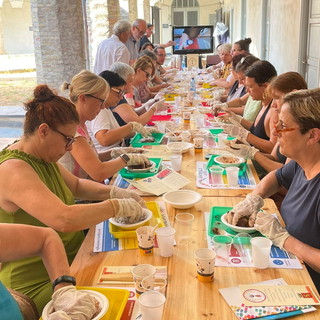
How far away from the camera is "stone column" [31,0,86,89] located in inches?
202

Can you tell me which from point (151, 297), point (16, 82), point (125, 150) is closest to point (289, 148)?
point (151, 297)

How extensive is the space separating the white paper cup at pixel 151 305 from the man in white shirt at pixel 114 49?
4673 mm

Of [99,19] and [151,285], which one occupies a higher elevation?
[99,19]

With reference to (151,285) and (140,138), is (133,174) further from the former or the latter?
(151,285)

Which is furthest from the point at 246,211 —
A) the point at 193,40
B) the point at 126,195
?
the point at 193,40

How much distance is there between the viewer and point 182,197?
197 centimetres

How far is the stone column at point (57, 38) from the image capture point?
5.14m

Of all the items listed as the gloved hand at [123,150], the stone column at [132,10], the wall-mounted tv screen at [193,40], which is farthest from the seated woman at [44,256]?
the stone column at [132,10]

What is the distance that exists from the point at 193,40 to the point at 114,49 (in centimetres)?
525

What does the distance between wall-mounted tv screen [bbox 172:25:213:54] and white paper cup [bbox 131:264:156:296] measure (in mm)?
9461

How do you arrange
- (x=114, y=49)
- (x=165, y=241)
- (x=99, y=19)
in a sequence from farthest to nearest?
(x=99, y=19)
(x=114, y=49)
(x=165, y=241)

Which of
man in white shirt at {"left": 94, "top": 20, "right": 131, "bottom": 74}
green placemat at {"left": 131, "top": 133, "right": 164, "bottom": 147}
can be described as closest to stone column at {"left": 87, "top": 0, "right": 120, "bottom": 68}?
man in white shirt at {"left": 94, "top": 20, "right": 131, "bottom": 74}

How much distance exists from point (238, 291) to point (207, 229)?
44 centimetres

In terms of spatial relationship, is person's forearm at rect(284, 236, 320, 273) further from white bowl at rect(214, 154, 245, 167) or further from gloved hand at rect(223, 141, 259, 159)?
gloved hand at rect(223, 141, 259, 159)
